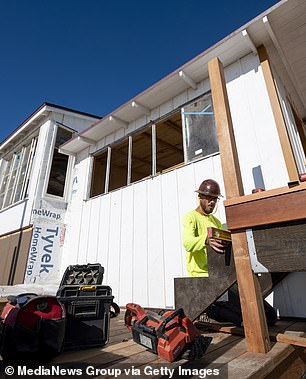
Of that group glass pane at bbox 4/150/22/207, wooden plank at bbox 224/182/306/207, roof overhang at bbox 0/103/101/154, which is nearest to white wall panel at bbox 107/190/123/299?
wooden plank at bbox 224/182/306/207

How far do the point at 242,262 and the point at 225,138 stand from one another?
3.04ft

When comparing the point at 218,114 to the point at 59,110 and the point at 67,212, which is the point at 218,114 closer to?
the point at 67,212

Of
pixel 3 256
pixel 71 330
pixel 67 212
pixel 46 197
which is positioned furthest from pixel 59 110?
pixel 71 330

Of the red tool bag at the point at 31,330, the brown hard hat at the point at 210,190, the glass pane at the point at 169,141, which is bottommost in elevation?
the red tool bag at the point at 31,330

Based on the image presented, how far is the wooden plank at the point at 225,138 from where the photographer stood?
1.64m

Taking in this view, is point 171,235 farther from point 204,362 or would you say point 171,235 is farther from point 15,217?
point 15,217

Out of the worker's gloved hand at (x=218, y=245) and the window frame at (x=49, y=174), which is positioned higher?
the window frame at (x=49, y=174)

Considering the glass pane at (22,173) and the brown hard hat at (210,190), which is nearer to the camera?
the brown hard hat at (210,190)

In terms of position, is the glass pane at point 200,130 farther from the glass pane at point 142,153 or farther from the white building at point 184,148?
the glass pane at point 142,153

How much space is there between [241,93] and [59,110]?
582 centimetres

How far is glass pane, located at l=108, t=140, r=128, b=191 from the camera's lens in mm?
5676

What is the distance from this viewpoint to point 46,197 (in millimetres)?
5938

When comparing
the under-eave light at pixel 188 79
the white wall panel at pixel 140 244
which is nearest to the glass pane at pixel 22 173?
the white wall panel at pixel 140 244

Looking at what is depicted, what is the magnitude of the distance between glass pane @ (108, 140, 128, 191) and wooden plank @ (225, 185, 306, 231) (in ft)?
14.1
